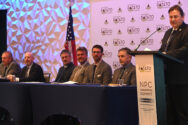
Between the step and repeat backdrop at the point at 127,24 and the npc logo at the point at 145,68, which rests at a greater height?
the step and repeat backdrop at the point at 127,24

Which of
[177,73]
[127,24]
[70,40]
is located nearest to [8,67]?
[70,40]

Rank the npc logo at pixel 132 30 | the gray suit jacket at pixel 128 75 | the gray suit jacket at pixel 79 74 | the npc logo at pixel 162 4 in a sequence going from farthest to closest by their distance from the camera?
the npc logo at pixel 132 30 < the npc logo at pixel 162 4 < the gray suit jacket at pixel 79 74 < the gray suit jacket at pixel 128 75

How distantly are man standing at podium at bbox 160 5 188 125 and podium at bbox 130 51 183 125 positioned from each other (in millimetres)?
366

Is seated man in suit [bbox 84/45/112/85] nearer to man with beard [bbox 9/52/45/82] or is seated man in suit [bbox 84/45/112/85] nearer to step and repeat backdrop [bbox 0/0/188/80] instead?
step and repeat backdrop [bbox 0/0/188/80]

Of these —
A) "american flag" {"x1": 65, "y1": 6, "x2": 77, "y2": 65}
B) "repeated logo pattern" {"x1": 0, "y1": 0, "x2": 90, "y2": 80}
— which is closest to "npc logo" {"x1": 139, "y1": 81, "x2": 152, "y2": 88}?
"american flag" {"x1": 65, "y1": 6, "x2": 77, "y2": 65}

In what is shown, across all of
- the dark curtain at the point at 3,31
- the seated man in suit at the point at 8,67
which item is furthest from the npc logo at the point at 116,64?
the dark curtain at the point at 3,31

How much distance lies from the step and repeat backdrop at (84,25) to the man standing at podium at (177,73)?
2048 millimetres

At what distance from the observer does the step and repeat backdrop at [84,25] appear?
563 centimetres

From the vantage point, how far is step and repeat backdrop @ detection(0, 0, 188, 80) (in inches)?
222

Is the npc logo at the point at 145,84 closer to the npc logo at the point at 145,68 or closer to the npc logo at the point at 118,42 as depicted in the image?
the npc logo at the point at 145,68

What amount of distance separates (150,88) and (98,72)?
7.47 ft

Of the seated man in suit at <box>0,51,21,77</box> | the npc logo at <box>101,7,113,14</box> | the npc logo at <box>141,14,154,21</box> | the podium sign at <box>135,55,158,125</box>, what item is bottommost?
the podium sign at <box>135,55,158,125</box>

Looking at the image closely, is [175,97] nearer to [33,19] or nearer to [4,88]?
[4,88]

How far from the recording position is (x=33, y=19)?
25.3ft
